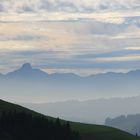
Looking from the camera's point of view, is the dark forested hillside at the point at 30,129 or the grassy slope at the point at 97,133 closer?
the dark forested hillside at the point at 30,129

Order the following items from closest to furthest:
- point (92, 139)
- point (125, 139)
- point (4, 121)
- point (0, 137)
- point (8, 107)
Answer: point (0, 137) < point (4, 121) < point (92, 139) < point (125, 139) < point (8, 107)

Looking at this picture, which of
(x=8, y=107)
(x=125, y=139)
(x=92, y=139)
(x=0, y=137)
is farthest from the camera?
(x=8, y=107)

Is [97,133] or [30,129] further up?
[97,133]

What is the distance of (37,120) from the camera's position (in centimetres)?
15388

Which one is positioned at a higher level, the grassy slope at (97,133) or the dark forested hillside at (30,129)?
the grassy slope at (97,133)

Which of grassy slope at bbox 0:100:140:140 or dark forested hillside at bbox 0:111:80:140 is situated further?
grassy slope at bbox 0:100:140:140

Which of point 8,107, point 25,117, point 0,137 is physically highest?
point 8,107

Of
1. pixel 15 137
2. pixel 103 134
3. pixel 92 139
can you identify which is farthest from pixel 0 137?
pixel 103 134

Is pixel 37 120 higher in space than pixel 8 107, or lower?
lower

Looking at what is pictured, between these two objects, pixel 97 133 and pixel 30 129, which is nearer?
pixel 30 129

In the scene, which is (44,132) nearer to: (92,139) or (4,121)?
(4,121)

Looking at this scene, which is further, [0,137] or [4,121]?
[4,121]

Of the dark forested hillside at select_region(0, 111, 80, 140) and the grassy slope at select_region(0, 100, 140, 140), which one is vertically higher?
the grassy slope at select_region(0, 100, 140, 140)

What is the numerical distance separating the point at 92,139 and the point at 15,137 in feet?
120
